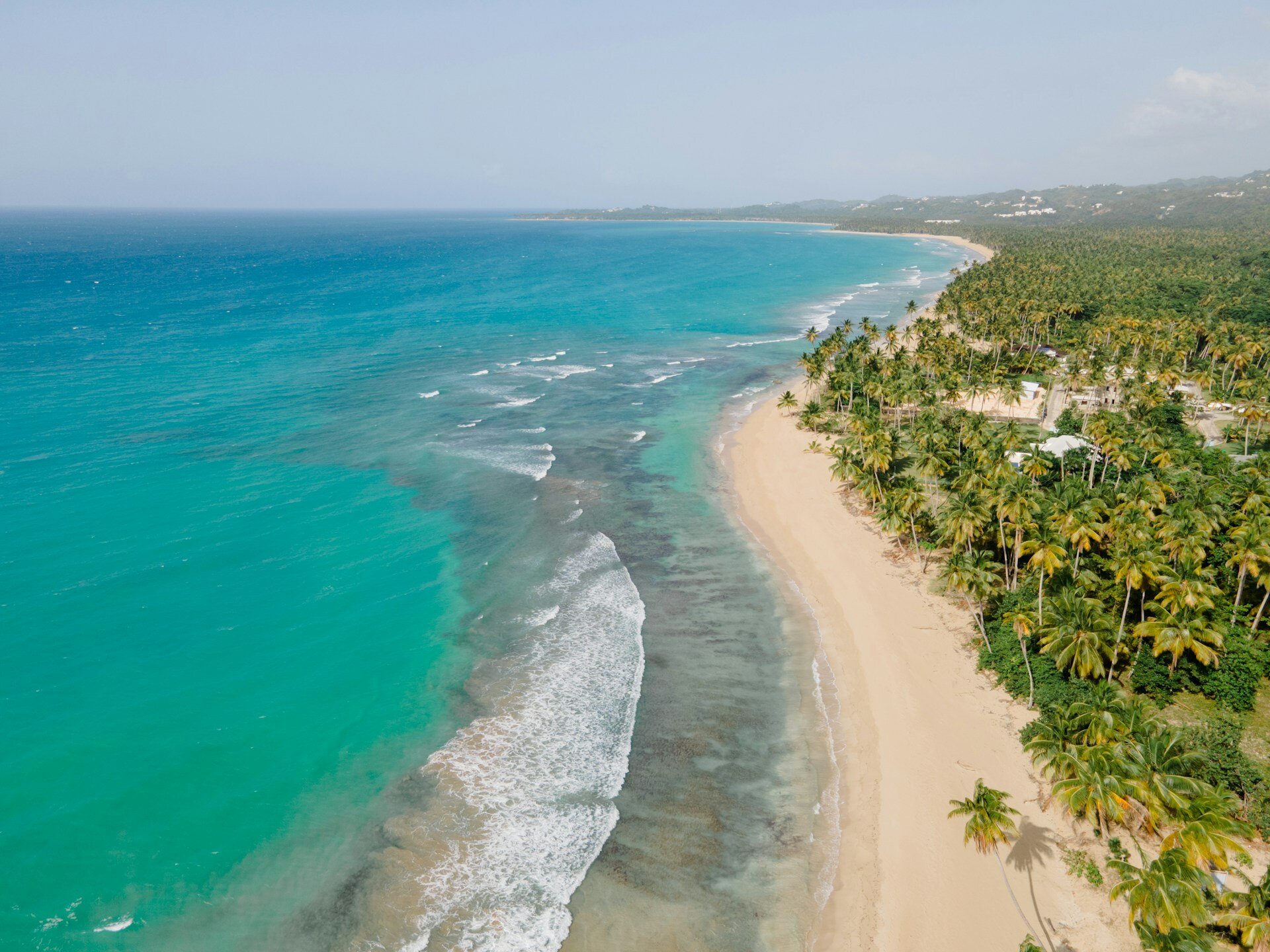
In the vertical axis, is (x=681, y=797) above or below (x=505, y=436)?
below

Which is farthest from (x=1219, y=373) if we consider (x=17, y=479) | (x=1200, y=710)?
(x=17, y=479)

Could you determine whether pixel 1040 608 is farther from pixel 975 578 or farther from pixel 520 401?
pixel 520 401

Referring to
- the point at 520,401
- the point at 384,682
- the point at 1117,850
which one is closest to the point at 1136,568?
the point at 1117,850

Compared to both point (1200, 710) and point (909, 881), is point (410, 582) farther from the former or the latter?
point (1200, 710)

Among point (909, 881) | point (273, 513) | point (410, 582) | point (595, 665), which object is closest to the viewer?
point (909, 881)

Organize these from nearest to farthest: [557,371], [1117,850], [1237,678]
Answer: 1. [1117,850]
2. [1237,678]
3. [557,371]

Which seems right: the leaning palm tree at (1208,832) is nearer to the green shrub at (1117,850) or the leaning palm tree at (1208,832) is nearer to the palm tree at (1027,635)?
the green shrub at (1117,850)

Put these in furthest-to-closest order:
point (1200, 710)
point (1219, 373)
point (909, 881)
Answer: point (1219, 373)
point (1200, 710)
point (909, 881)

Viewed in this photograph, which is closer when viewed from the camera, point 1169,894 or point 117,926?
point 1169,894
